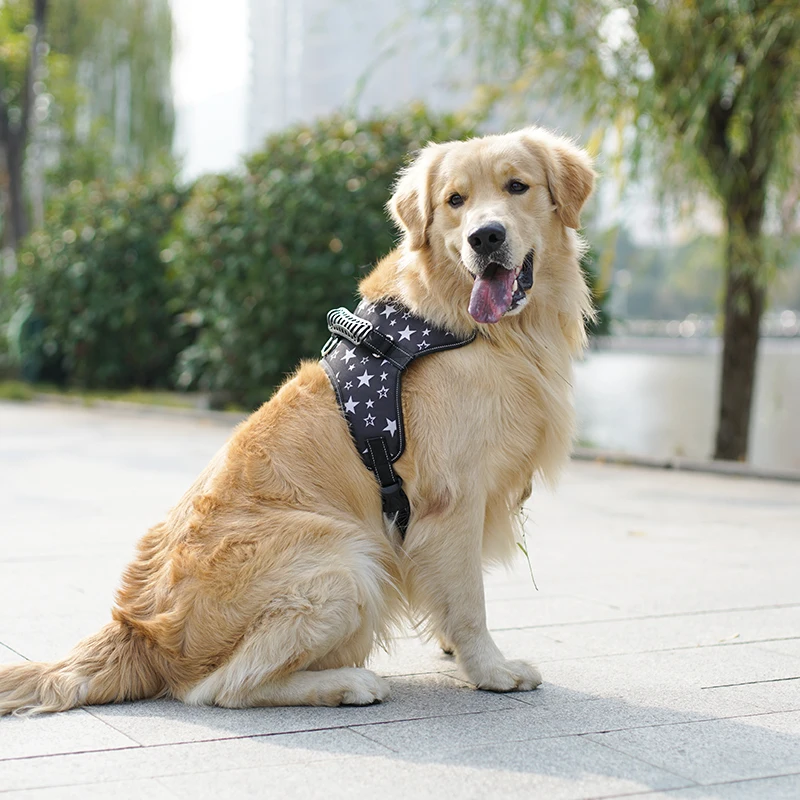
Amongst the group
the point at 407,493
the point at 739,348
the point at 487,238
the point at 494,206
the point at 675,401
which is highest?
the point at 494,206

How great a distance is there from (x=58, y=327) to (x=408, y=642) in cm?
1424

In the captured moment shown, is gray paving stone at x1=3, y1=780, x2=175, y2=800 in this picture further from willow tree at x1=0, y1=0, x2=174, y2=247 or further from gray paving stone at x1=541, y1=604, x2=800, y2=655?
willow tree at x1=0, y1=0, x2=174, y2=247

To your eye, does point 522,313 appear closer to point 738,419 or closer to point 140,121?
point 738,419

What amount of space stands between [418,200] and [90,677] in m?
1.98

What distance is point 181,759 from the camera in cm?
298

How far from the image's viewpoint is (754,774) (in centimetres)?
290

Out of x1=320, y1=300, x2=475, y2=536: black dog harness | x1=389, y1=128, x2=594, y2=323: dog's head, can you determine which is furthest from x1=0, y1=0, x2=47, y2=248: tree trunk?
x1=320, y1=300, x2=475, y2=536: black dog harness

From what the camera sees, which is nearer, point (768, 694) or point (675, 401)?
point (768, 694)

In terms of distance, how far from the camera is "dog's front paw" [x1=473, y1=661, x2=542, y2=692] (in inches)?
144

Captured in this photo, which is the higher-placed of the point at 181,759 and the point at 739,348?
the point at 739,348

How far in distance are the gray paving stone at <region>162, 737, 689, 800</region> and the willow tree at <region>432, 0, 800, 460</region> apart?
744cm

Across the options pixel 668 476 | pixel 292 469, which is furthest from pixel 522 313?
pixel 668 476

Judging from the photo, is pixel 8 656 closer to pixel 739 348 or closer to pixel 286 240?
pixel 739 348

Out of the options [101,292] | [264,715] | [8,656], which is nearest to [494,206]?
[264,715]
